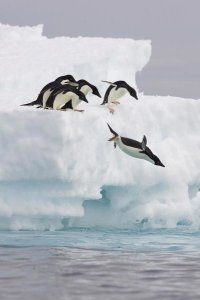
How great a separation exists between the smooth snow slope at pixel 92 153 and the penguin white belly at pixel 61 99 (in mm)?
452

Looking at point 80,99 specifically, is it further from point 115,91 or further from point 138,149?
point 138,149

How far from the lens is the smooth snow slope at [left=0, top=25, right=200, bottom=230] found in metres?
18.1

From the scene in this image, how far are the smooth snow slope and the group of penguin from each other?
378 mm

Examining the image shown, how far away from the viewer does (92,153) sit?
61.9ft

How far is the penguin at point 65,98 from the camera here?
60.5ft

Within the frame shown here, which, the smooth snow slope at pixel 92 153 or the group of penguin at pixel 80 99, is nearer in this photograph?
the group of penguin at pixel 80 99

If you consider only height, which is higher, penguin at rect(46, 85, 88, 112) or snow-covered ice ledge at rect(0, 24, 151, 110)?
snow-covered ice ledge at rect(0, 24, 151, 110)

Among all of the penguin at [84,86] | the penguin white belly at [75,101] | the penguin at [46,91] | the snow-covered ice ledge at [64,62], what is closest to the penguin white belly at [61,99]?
the penguin white belly at [75,101]

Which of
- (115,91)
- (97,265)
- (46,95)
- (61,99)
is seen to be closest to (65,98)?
(61,99)

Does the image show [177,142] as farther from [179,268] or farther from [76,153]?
[179,268]

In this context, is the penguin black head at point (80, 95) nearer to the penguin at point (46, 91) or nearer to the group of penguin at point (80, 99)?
the group of penguin at point (80, 99)

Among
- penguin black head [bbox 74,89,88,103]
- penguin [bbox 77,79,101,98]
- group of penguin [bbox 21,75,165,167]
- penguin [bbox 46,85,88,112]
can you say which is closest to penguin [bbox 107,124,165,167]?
group of penguin [bbox 21,75,165,167]

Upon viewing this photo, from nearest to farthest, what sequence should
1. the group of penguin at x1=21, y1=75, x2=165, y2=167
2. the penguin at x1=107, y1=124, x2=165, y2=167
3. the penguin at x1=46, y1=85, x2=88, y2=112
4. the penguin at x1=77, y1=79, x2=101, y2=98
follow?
the penguin at x1=107, y1=124, x2=165, y2=167 < the group of penguin at x1=21, y1=75, x2=165, y2=167 < the penguin at x1=46, y1=85, x2=88, y2=112 < the penguin at x1=77, y1=79, x2=101, y2=98

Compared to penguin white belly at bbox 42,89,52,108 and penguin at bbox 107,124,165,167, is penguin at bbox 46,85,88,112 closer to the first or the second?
penguin white belly at bbox 42,89,52,108
